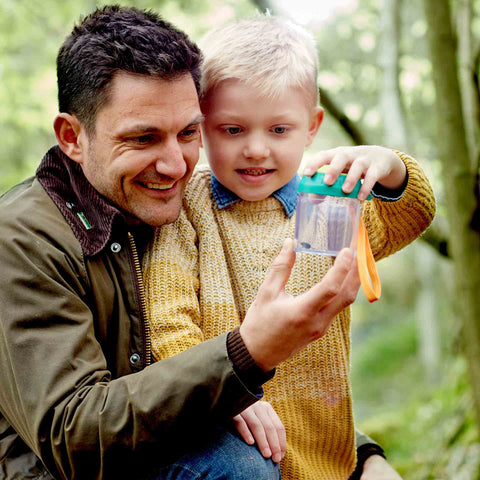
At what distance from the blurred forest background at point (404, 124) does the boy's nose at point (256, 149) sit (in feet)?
4.26

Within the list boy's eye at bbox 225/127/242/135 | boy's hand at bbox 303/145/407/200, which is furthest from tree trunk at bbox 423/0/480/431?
boy's eye at bbox 225/127/242/135

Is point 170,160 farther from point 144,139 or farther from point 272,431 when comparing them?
point 272,431

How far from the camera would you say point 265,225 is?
100.0 inches

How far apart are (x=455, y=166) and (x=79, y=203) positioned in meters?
2.35

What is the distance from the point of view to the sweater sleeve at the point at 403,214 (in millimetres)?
2305

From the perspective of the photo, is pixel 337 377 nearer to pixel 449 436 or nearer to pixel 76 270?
pixel 76 270

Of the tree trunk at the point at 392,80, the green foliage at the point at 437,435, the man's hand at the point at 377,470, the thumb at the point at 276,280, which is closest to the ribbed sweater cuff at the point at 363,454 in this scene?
the man's hand at the point at 377,470

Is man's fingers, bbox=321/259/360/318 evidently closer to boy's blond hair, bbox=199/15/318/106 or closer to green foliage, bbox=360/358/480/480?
boy's blond hair, bbox=199/15/318/106

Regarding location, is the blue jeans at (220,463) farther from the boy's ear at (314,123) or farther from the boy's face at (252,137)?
the boy's ear at (314,123)

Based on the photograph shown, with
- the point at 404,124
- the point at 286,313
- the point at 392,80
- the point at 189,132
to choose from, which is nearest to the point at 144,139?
the point at 189,132

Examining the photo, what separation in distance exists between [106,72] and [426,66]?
26.9 feet

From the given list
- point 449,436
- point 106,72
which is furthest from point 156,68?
point 449,436

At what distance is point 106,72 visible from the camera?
2.27 metres

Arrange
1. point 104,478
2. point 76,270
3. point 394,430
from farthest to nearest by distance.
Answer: point 394,430 → point 76,270 → point 104,478
